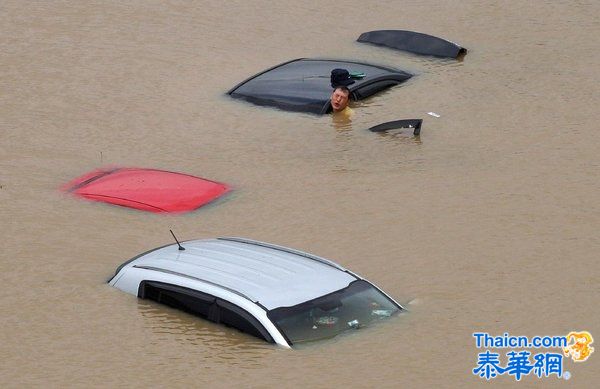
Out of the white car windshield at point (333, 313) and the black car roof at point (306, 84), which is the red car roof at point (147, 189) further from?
the white car windshield at point (333, 313)

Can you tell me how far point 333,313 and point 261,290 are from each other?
0.60 metres

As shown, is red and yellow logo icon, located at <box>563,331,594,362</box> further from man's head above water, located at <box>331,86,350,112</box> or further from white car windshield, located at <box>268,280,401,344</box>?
man's head above water, located at <box>331,86,350,112</box>

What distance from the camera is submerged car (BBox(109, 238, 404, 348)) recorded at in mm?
9727

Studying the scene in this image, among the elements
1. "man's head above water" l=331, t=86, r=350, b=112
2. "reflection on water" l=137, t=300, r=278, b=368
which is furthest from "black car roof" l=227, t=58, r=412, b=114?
"reflection on water" l=137, t=300, r=278, b=368

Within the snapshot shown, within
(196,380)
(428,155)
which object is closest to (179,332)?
(196,380)

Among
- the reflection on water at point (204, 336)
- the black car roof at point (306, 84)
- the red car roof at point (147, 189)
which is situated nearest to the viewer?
the reflection on water at point (204, 336)

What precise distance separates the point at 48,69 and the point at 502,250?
8.47 meters

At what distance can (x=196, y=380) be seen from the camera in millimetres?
9516

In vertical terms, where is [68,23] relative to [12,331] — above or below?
above

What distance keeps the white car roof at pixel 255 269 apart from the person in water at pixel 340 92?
215 inches

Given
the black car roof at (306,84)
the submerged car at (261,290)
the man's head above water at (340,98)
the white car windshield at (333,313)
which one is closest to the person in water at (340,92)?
the man's head above water at (340,98)

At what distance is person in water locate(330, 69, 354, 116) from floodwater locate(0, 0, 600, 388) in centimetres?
24

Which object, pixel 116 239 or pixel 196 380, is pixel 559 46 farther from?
pixel 196 380

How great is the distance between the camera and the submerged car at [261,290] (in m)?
9.73
